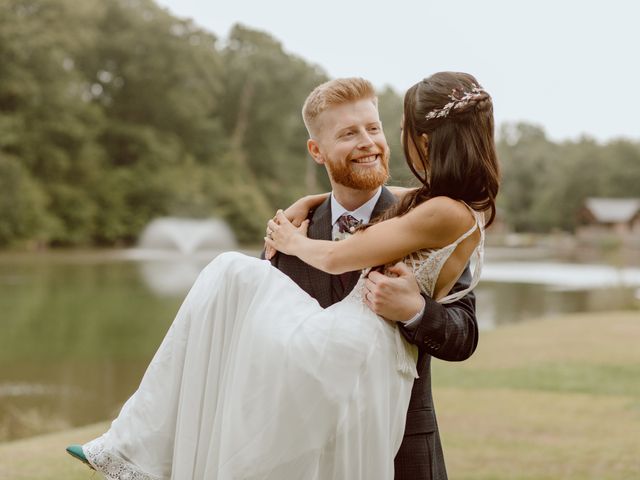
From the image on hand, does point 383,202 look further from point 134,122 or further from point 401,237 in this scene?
point 134,122

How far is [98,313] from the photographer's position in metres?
20.4

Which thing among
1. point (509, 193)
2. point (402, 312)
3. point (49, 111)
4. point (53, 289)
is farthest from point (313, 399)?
point (509, 193)

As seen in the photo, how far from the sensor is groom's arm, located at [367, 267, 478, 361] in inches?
104

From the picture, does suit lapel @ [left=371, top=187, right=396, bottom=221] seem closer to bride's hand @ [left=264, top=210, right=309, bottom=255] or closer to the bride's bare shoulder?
bride's hand @ [left=264, top=210, right=309, bottom=255]

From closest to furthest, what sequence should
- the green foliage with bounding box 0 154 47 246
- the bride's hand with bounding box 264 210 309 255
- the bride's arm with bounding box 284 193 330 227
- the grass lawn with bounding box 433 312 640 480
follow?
1. the bride's hand with bounding box 264 210 309 255
2. the bride's arm with bounding box 284 193 330 227
3. the grass lawn with bounding box 433 312 640 480
4. the green foliage with bounding box 0 154 47 246

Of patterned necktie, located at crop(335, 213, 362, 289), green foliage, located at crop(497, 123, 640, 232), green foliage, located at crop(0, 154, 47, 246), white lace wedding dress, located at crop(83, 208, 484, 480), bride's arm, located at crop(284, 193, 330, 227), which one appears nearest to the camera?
white lace wedding dress, located at crop(83, 208, 484, 480)

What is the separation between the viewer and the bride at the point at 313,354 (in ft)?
8.50

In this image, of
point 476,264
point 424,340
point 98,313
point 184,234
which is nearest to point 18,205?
point 184,234

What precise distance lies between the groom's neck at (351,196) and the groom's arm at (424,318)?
1.87ft

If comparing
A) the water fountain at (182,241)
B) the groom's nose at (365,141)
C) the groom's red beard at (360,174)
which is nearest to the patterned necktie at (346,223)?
the groom's red beard at (360,174)

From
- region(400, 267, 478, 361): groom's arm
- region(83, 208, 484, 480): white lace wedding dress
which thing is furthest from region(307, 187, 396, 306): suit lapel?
region(400, 267, 478, 361): groom's arm

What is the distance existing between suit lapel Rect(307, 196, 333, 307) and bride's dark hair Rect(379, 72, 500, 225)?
41 centimetres

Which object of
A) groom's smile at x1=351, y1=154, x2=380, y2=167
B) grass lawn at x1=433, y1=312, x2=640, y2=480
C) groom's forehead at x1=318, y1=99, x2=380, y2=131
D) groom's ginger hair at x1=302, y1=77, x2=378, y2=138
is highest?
groom's ginger hair at x1=302, y1=77, x2=378, y2=138

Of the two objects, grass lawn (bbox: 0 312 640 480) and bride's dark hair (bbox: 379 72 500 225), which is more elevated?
bride's dark hair (bbox: 379 72 500 225)
